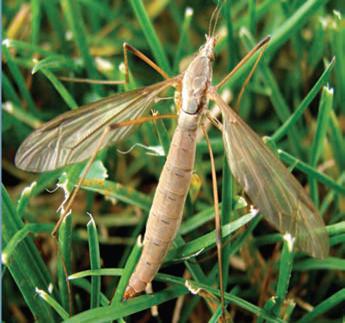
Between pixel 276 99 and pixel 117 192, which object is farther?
pixel 276 99

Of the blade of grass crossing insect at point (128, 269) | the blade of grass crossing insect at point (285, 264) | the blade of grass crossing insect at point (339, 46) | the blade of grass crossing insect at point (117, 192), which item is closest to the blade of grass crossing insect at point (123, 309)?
the blade of grass crossing insect at point (128, 269)

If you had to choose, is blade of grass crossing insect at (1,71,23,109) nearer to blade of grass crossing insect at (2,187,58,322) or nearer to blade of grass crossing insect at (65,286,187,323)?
blade of grass crossing insect at (2,187,58,322)

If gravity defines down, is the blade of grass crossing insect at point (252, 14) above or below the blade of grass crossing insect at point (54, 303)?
above

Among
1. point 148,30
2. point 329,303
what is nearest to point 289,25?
point 148,30

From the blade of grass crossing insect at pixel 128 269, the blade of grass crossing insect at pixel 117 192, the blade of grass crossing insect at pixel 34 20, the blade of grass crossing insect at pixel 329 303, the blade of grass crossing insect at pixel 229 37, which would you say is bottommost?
the blade of grass crossing insect at pixel 329 303

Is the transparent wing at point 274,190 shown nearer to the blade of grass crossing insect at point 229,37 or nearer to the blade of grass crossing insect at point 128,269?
the blade of grass crossing insect at point 128,269

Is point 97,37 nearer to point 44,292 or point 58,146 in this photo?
point 58,146

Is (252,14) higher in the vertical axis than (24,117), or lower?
higher

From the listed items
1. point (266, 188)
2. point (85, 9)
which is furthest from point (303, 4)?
point (85, 9)

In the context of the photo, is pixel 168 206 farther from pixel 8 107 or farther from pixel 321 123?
pixel 8 107
